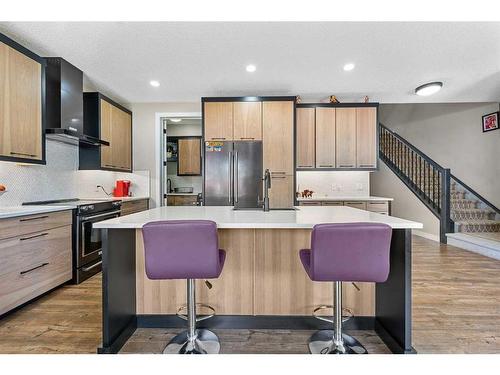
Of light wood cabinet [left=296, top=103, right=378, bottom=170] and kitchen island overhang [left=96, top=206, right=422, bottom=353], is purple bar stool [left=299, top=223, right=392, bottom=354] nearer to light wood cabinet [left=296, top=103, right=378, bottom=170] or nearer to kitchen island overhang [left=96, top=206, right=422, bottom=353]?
kitchen island overhang [left=96, top=206, right=422, bottom=353]

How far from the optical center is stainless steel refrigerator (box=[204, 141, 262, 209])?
427 cm

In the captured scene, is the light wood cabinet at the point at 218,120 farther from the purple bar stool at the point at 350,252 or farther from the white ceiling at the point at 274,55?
the purple bar stool at the point at 350,252

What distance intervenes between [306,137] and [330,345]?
139 inches

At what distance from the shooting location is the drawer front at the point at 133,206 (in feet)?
13.6

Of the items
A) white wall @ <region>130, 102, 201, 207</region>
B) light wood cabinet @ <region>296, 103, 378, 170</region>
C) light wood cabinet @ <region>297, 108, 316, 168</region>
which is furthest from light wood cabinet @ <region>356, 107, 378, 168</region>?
white wall @ <region>130, 102, 201, 207</region>

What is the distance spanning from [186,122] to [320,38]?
4.61 m

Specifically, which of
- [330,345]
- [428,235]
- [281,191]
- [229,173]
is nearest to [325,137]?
[281,191]

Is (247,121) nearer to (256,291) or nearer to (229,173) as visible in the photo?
(229,173)

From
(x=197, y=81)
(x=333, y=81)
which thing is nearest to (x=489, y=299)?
(x=333, y=81)

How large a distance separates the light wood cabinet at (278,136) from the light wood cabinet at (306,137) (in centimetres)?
35

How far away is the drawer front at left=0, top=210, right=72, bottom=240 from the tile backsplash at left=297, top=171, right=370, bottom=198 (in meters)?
3.69

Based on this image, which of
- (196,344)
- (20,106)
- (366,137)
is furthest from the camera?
(366,137)

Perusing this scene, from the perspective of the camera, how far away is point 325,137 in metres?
4.71

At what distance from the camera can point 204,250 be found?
1.51 metres
